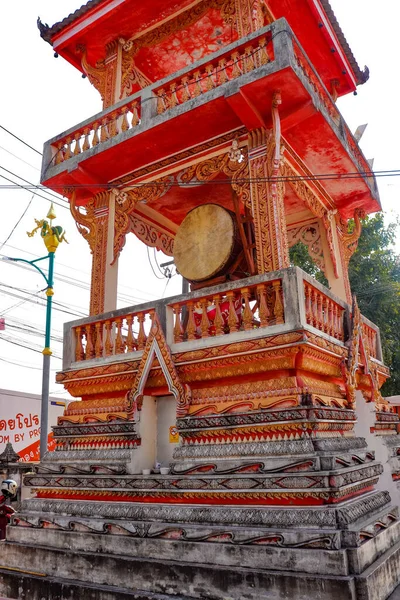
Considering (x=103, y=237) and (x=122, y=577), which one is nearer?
(x=122, y=577)

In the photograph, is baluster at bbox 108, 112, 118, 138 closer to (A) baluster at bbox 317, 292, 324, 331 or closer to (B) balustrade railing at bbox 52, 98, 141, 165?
(B) balustrade railing at bbox 52, 98, 141, 165

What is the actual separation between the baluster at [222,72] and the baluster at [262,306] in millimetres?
3044

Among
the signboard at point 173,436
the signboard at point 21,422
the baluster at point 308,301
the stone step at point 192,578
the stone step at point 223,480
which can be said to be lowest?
the stone step at point 192,578

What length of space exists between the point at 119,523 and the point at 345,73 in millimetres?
9632

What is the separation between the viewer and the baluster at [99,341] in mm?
7142

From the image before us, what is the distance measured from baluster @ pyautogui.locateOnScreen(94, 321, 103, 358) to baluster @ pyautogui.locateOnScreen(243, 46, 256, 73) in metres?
4.18

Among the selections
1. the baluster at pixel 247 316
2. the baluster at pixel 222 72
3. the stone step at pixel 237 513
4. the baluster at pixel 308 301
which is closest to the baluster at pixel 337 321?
the baluster at pixel 308 301

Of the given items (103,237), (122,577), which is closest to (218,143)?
(103,237)

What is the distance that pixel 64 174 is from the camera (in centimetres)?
820

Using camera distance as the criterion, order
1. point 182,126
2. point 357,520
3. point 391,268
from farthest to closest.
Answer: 1. point 391,268
2. point 182,126
3. point 357,520

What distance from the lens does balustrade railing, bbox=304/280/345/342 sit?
5.75 metres

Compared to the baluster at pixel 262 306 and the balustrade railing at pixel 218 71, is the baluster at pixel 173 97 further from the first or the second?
the baluster at pixel 262 306

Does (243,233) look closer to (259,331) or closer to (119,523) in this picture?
(259,331)

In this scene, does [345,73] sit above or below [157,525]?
above
